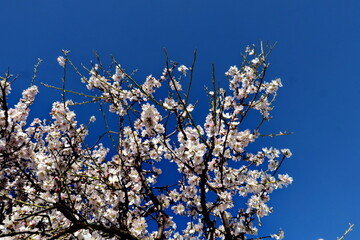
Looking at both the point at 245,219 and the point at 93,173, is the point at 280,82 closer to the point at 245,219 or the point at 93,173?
the point at 245,219

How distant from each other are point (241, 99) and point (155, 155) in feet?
6.65

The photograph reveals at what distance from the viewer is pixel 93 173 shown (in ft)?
19.6

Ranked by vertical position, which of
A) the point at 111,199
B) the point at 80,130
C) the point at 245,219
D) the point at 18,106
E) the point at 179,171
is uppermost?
the point at 18,106

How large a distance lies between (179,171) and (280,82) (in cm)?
274

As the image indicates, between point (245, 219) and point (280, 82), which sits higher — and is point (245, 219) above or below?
below

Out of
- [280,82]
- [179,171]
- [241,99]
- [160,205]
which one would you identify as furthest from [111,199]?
[280,82]

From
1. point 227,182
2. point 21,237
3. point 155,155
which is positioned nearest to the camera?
point 21,237

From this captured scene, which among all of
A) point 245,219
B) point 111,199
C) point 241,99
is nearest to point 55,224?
point 111,199

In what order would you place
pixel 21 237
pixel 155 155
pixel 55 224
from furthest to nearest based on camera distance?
pixel 155 155 < pixel 55 224 < pixel 21 237

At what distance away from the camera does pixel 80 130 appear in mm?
6707

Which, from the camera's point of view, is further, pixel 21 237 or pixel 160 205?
pixel 160 205

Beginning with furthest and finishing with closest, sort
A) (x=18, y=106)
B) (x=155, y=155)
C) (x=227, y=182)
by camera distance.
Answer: (x=18, y=106) → (x=155, y=155) → (x=227, y=182)

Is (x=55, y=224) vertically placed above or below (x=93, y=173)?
below

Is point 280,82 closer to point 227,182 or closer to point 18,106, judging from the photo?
point 227,182
